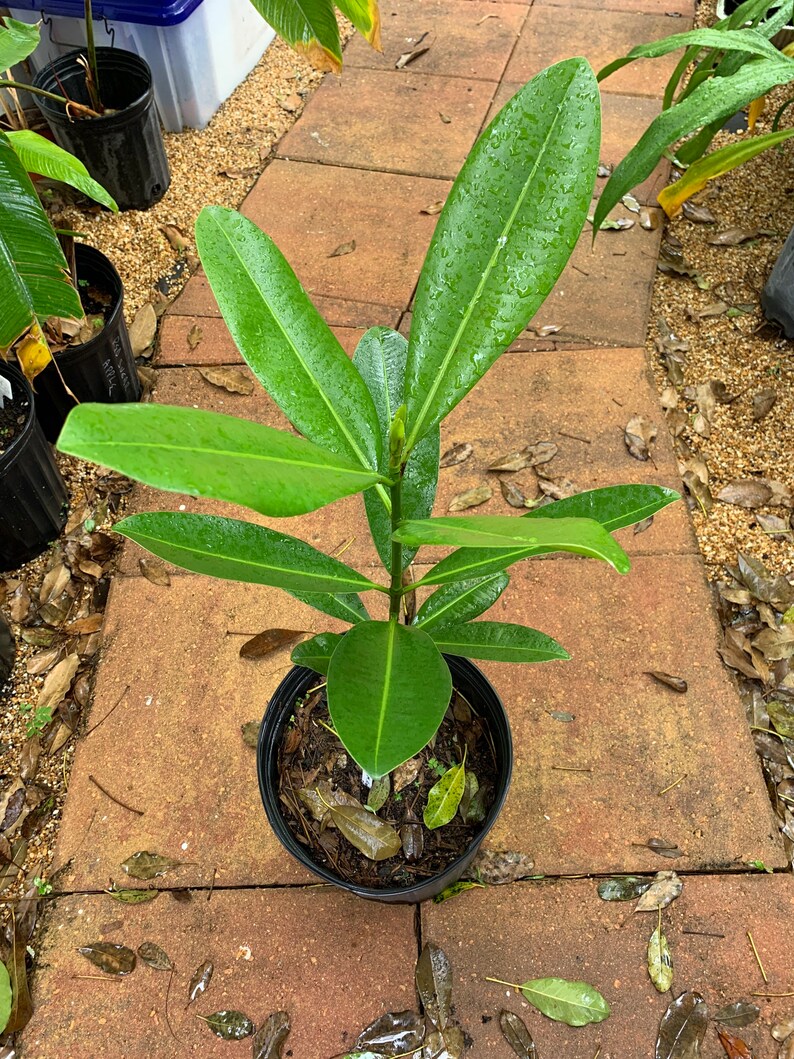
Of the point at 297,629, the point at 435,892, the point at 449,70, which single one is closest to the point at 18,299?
the point at 297,629

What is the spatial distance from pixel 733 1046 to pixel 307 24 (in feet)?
6.87

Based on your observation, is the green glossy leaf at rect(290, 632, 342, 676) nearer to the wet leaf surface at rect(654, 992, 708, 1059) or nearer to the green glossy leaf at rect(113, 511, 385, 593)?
the green glossy leaf at rect(113, 511, 385, 593)

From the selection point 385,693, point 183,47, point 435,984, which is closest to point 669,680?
point 435,984

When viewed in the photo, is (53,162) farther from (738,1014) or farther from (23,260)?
(738,1014)

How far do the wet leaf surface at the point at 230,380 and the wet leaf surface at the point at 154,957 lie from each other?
131 cm

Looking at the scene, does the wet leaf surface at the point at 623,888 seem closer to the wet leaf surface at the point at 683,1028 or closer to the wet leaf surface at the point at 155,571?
the wet leaf surface at the point at 683,1028

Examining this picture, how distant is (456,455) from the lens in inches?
77.4

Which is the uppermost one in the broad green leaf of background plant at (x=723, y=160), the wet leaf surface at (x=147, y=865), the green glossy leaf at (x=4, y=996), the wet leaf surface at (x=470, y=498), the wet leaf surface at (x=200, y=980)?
the broad green leaf of background plant at (x=723, y=160)

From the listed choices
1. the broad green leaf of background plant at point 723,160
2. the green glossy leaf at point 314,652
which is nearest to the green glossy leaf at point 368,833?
the green glossy leaf at point 314,652

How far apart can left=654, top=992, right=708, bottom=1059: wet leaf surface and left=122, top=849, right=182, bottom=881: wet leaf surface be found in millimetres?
874

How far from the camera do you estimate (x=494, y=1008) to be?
1276 millimetres

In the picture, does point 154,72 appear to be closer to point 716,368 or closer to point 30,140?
point 30,140

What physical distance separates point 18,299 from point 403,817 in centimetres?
115

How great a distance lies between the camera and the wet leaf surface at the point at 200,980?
1.30 m
